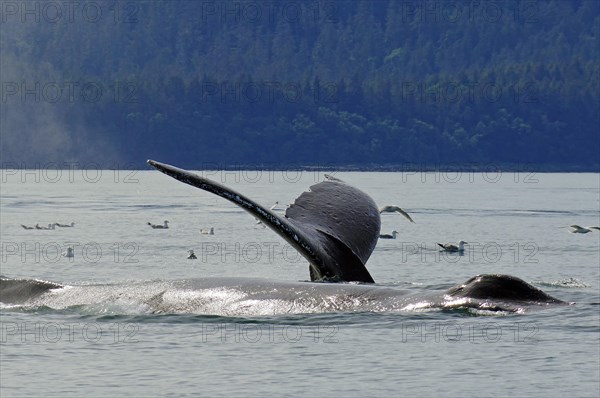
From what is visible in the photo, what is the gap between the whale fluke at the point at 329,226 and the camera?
14.9 meters

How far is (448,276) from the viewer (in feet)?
99.2

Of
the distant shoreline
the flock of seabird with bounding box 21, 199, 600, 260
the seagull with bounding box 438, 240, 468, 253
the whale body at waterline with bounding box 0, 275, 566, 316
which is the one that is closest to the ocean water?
the whale body at waterline with bounding box 0, 275, 566, 316

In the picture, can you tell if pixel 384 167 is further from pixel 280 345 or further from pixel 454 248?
pixel 280 345

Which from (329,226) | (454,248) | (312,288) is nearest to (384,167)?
(454,248)

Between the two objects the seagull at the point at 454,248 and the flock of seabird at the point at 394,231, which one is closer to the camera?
the flock of seabird at the point at 394,231

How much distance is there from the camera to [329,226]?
1562cm

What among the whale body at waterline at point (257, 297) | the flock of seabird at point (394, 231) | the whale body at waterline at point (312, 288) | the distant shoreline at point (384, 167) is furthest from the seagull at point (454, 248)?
the distant shoreline at point (384, 167)

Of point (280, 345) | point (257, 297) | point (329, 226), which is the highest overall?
point (329, 226)

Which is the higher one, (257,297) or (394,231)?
(394,231)

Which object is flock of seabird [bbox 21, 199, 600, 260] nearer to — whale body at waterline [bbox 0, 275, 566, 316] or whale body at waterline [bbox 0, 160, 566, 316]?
whale body at waterline [bbox 0, 160, 566, 316]

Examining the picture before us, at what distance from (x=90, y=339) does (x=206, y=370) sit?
238 centimetres

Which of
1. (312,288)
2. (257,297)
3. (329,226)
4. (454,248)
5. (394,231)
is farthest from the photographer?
(394,231)

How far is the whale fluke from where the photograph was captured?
1485cm

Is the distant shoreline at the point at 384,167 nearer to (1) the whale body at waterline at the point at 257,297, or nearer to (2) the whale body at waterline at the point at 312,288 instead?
(1) the whale body at waterline at the point at 257,297
